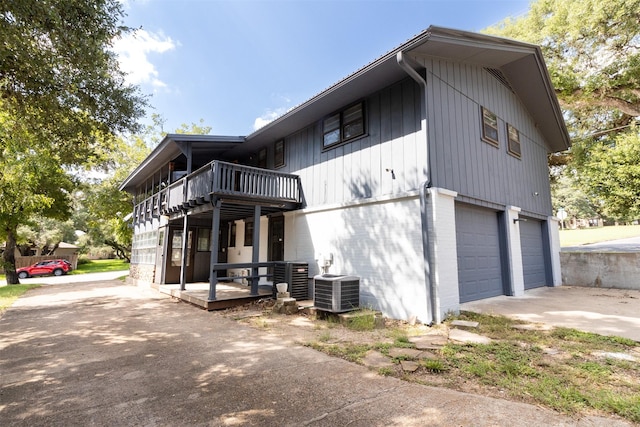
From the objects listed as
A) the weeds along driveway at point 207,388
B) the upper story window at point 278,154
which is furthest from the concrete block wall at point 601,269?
the upper story window at point 278,154

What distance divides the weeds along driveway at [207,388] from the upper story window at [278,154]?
6.59 meters

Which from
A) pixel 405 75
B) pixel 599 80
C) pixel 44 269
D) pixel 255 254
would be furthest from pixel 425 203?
pixel 44 269

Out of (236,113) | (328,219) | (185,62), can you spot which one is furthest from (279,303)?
(236,113)

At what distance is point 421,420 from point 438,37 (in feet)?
21.4

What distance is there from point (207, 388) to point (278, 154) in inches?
348

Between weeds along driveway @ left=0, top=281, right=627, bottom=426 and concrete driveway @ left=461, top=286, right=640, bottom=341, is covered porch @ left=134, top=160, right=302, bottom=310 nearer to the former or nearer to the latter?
weeds along driveway @ left=0, top=281, right=627, bottom=426

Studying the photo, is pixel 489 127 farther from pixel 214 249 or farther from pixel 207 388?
pixel 207 388

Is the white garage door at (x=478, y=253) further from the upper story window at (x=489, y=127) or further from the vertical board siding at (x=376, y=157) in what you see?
the upper story window at (x=489, y=127)

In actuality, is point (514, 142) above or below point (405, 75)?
below

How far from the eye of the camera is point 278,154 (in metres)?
11.1

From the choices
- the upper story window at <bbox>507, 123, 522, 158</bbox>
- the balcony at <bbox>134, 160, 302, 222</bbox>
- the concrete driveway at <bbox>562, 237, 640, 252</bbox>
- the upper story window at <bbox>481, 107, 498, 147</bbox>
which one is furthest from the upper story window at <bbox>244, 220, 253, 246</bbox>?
the concrete driveway at <bbox>562, 237, 640, 252</bbox>

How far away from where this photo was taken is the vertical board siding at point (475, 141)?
22.8 feet

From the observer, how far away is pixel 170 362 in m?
4.13

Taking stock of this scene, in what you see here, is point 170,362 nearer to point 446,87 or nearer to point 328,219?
point 328,219
